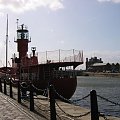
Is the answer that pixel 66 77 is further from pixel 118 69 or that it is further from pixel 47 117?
pixel 118 69

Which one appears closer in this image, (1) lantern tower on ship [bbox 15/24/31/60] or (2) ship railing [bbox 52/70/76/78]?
(2) ship railing [bbox 52/70/76/78]

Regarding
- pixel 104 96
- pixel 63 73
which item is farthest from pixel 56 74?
pixel 104 96

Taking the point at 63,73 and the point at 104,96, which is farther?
the point at 104,96

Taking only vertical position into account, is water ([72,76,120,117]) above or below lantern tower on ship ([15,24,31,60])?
below

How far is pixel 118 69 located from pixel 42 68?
171666 mm

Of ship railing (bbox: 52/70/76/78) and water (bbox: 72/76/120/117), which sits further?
ship railing (bbox: 52/70/76/78)

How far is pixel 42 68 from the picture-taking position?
28.8 meters

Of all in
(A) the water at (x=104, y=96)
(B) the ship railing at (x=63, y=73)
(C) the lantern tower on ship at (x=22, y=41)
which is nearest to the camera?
(A) the water at (x=104, y=96)

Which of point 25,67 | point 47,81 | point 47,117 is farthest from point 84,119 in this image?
point 25,67

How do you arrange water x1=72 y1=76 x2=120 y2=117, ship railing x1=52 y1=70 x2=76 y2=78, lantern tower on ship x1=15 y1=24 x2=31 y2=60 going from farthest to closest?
lantern tower on ship x1=15 y1=24 x2=31 y2=60
ship railing x1=52 y1=70 x2=76 y2=78
water x1=72 y1=76 x2=120 y2=117

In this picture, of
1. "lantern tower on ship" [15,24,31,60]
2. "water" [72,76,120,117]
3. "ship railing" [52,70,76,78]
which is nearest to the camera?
"water" [72,76,120,117]

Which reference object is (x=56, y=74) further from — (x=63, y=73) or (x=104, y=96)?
(x=104, y=96)

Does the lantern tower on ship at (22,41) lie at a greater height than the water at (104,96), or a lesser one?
greater

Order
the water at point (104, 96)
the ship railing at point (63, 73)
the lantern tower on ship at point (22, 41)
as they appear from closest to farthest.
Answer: the water at point (104, 96)
the ship railing at point (63, 73)
the lantern tower on ship at point (22, 41)
